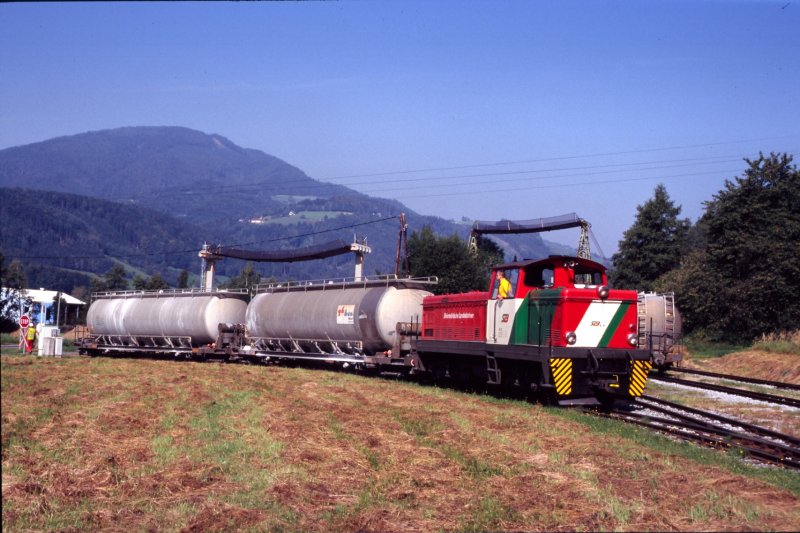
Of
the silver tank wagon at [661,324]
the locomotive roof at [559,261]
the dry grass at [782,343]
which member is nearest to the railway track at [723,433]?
the locomotive roof at [559,261]

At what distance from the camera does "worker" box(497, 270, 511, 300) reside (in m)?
20.8

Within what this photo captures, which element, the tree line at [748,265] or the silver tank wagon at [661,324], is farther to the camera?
the tree line at [748,265]

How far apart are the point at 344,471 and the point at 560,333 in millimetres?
9458

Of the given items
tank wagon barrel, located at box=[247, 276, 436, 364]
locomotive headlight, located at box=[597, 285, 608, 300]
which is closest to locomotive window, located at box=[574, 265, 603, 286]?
locomotive headlight, located at box=[597, 285, 608, 300]

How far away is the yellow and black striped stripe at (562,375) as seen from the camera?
1848 centimetres

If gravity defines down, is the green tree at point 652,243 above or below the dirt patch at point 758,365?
above

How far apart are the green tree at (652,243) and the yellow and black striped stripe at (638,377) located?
54.4 metres

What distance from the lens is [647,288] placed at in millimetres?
67625

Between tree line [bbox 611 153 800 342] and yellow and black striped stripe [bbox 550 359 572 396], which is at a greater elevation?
tree line [bbox 611 153 800 342]

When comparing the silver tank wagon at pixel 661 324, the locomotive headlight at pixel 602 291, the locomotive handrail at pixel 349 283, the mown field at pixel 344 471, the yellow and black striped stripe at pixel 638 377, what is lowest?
the mown field at pixel 344 471

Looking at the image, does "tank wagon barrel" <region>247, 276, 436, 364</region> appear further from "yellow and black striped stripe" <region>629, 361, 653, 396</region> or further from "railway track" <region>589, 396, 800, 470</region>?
"railway track" <region>589, 396, 800, 470</region>

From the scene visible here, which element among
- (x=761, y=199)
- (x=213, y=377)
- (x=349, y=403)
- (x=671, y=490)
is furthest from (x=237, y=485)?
(x=761, y=199)

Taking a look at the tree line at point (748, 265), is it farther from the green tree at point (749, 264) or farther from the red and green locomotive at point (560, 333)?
the red and green locomotive at point (560, 333)

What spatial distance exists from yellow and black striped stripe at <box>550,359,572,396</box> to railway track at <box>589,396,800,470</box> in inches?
38.8
